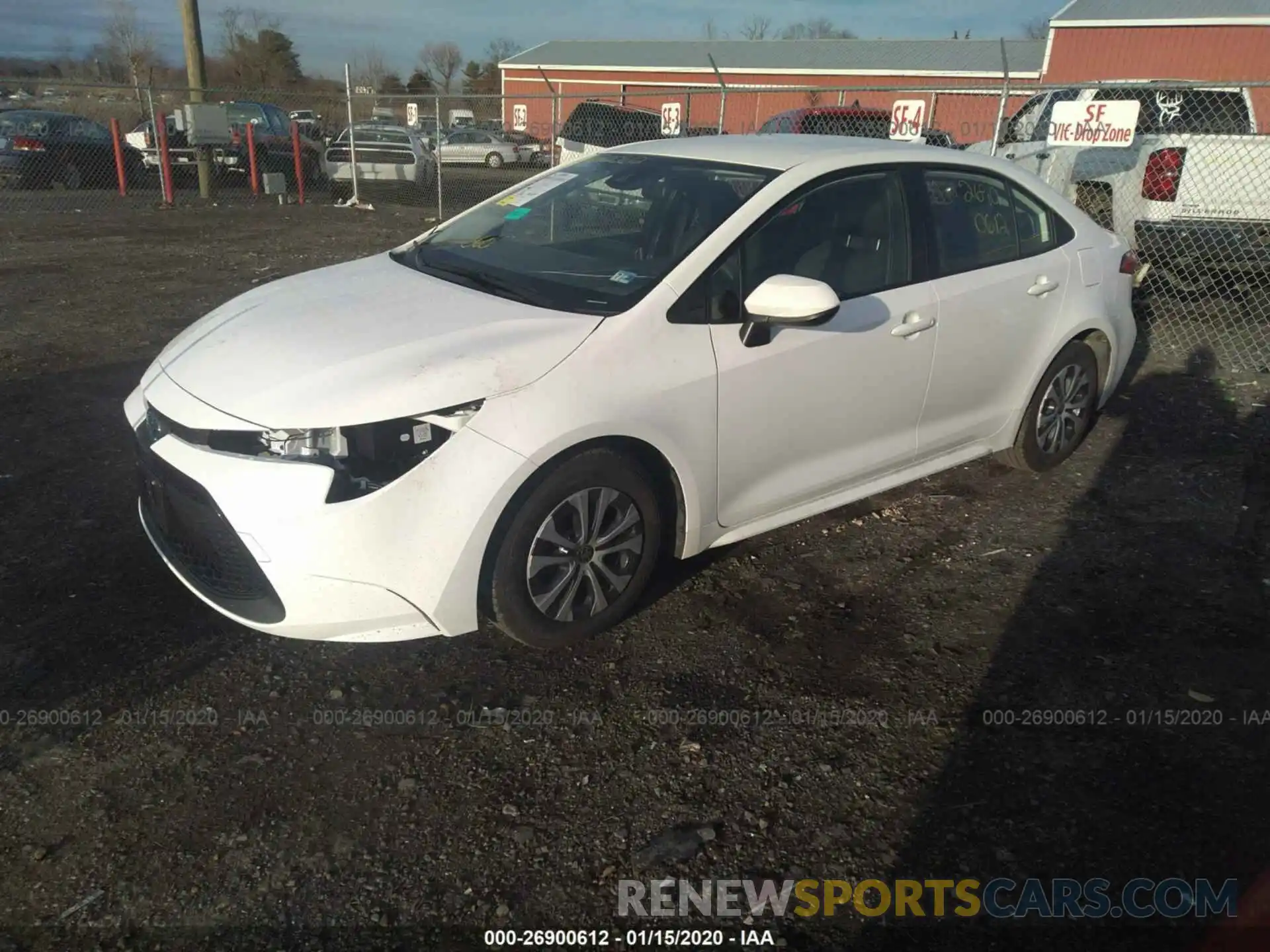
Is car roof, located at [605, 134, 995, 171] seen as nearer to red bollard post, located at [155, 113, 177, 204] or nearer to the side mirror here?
the side mirror

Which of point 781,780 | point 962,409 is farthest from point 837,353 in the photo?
point 781,780

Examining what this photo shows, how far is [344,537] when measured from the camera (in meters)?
2.78

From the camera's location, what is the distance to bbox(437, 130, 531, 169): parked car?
2972 cm

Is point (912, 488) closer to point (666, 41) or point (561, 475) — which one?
point (561, 475)

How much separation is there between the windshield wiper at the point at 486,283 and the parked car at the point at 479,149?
27409mm

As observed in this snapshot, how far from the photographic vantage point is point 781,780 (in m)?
2.78

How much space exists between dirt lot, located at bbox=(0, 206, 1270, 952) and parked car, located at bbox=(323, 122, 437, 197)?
1339 centimetres

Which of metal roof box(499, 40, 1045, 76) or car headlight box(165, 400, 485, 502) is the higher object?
metal roof box(499, 40, 1045, 76)

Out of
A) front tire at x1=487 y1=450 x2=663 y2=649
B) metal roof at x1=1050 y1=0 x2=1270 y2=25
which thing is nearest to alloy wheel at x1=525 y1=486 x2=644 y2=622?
front tire at x1=487 y1=450 x2=663 y2=649

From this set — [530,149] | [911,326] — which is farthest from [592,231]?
[530,149]

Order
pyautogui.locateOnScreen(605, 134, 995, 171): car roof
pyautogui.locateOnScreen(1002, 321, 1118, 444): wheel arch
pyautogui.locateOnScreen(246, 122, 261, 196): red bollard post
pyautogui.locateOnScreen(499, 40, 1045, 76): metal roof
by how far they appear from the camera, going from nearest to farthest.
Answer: pyautogui.locateOnScreen(605, 134, 995, 171): car roof
pyautogui.locateOnScreen(1002, 321, 1118, 444): wheel arch
pyautogui.locateOnScreen(246, 122, 261, 196): red bollard post
pyautogui.locateOnScreen(499, 40, 1045, 76): metal roof

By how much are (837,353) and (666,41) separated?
168 feet

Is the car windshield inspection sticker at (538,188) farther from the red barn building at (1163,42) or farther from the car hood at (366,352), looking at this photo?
the red barn building at (1163,42)

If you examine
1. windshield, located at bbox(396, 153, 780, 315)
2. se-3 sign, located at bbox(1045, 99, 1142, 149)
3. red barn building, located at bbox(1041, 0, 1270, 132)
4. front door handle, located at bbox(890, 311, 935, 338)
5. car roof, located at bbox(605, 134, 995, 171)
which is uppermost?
red barn building, located at bbox(1041, 0, 1270, 132)
